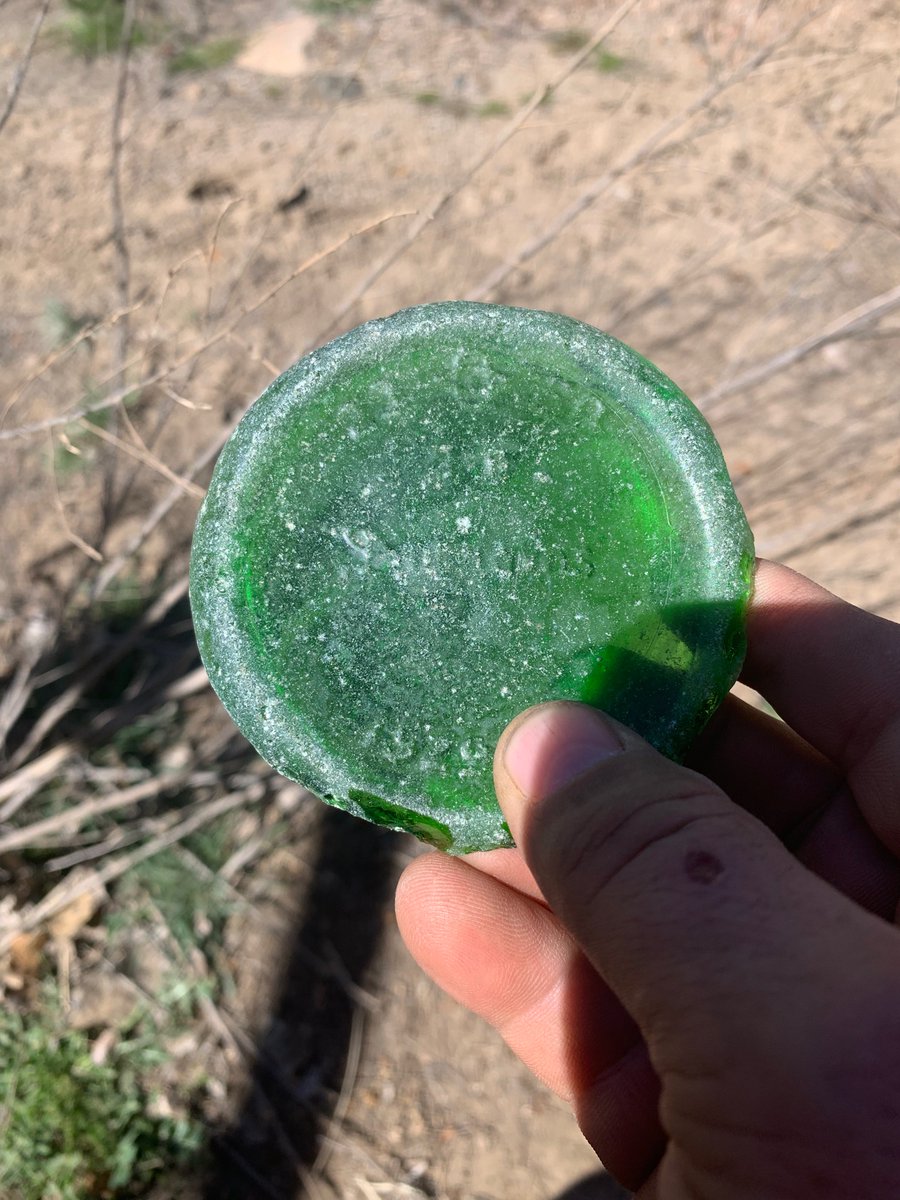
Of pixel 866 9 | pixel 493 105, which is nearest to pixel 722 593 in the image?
pixel 493 105

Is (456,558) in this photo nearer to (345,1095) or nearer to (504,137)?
(504,137)

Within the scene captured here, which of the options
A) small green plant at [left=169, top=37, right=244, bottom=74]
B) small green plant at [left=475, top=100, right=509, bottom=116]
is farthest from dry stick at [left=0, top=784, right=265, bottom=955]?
small green plant at [left=169, top=37, right=244, bottom=74]

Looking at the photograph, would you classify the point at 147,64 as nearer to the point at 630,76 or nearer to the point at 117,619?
the point at 630,76

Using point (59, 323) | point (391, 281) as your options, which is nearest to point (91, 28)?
point (59, 323)

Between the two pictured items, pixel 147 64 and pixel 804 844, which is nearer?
pixel 804 844

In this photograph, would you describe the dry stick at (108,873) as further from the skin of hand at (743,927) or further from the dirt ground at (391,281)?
the skin of hand at (743,927)

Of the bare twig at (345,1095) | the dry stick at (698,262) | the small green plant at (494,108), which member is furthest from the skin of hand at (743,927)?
the small green plant at (494,108)

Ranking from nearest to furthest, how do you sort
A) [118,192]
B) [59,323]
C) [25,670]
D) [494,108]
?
[118,192]
[25,670]
[59,323]
[494,108]
